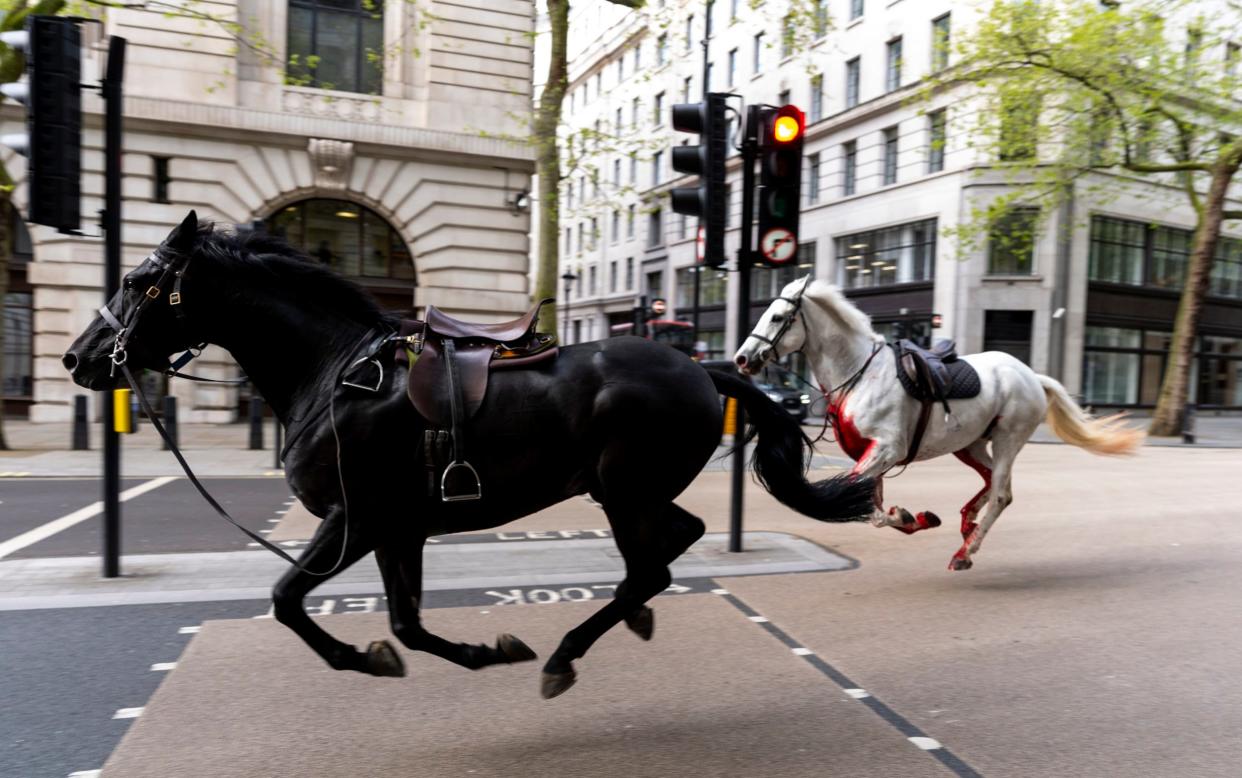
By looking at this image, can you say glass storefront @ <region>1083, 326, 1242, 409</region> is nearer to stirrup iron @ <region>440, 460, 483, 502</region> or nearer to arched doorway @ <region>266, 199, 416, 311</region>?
arched doorway @ <region>266, 199, 416, 311</region>

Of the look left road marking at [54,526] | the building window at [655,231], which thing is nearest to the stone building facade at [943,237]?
the building window at [655,231]

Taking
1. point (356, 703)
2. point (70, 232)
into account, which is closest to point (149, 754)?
point (356, 703)

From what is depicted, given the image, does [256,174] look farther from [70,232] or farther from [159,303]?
[159,303]

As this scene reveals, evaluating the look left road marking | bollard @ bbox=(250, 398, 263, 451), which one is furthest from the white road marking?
bollard @ bbox=(250, 398, 263, 451)

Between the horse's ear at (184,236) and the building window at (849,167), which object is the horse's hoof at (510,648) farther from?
the building window at (849,167)

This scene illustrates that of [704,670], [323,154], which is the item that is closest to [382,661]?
[704,670]

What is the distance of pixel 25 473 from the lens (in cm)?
1091

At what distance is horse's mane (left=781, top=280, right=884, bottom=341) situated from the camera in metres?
6.13

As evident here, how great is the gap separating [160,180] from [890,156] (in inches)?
1010

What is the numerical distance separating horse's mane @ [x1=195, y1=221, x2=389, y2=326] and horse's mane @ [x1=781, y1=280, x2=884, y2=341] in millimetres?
3543

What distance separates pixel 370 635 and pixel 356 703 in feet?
3.35

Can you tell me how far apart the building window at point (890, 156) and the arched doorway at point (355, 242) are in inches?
804

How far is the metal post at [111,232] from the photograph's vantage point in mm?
5594

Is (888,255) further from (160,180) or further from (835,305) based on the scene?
(835,305)
